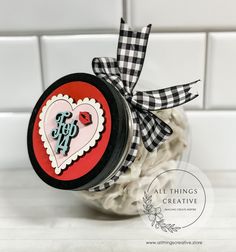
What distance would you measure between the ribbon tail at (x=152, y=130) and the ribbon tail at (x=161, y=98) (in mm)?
12

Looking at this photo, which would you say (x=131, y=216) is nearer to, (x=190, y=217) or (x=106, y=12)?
(x=190, y=217)

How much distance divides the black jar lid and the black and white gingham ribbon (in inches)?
1.0

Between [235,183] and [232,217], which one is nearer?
[232,217]

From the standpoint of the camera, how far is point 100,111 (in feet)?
1.61

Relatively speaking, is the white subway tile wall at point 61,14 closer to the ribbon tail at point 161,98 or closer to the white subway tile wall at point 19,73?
the white subway tile wall at point 19,73

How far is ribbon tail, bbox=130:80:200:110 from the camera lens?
514 mm

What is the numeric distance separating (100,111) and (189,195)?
174mm

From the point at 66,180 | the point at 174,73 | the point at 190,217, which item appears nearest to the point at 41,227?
the point at 66,180

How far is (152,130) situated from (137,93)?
0.05 m

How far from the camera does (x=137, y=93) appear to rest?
519 millimetres

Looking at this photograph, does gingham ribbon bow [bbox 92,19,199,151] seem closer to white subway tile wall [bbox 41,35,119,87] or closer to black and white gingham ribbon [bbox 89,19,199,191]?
black and white gingham ribbon [bbox 89,19,199,191]

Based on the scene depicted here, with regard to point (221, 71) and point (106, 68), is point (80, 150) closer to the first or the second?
point (106, 68)

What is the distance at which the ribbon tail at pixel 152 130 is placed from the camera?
1.69 ft

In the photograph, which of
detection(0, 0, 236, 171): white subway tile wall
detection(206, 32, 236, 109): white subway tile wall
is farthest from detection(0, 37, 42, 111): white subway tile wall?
detection(206, 32, 236, 109): white subway tile wall
